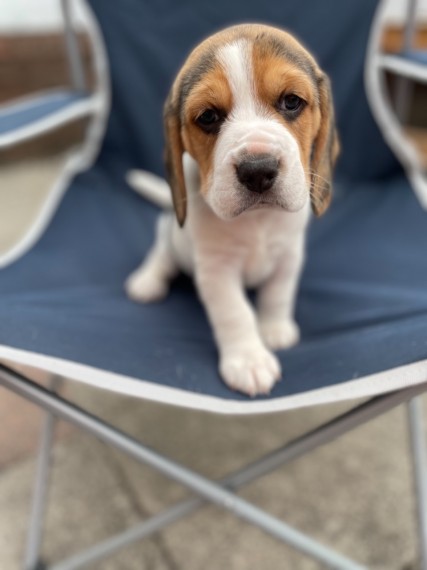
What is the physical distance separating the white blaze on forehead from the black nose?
9 centimetres

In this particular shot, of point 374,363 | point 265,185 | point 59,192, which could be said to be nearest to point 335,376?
point 374,363

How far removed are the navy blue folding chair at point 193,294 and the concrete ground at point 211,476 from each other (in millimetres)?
154

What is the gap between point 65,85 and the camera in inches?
120

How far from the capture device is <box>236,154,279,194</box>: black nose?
748mm

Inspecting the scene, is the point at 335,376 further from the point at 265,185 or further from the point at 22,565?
the point at 22,565

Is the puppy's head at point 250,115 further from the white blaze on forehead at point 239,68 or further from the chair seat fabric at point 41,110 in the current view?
the chair seat fabric at point 41,110

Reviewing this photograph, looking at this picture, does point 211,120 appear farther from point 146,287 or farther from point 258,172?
point 146,287

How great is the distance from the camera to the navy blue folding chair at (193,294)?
0.82 m

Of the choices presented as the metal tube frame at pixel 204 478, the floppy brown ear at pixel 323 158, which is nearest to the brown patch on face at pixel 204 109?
the floppy brown ear at pixel 323 158

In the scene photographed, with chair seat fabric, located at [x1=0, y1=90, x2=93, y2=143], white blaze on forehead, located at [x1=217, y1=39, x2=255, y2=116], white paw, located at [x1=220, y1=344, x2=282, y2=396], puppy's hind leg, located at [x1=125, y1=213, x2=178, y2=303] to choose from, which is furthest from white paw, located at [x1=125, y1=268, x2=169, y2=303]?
white blaze on forehead, located at [x1=217, y1=39, x2=255, y2=116]

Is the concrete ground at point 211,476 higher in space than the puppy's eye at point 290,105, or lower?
lower

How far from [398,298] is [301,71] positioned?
0.46m

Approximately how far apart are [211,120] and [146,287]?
42cm

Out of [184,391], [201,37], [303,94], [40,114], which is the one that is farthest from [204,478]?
[201,37]
